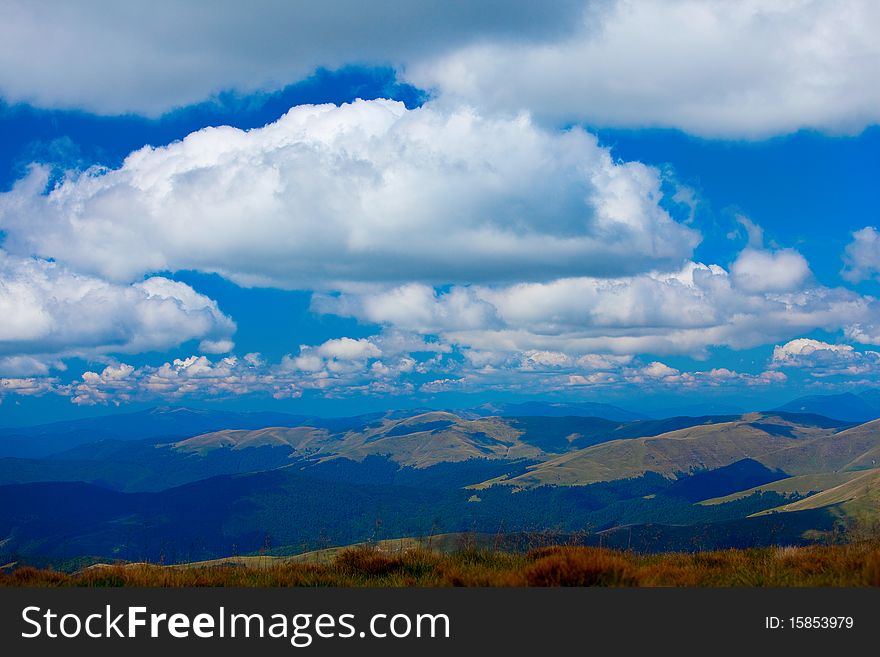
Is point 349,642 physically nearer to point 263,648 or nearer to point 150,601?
point 263,648

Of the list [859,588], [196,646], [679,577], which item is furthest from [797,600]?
[196,646]

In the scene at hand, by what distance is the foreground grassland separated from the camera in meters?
12.2

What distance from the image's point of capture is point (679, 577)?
43.9ft

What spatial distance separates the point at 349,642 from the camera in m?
9.94

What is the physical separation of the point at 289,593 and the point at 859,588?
32.3 feet

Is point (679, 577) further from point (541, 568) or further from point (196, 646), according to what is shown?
point (196, 646)

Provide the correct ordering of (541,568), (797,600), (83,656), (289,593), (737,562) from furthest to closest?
(737,562) → (541,568) → (289,593) → (797,600) → (83,656)

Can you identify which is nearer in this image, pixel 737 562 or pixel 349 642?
pixel 349 642

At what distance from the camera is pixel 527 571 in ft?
40.6

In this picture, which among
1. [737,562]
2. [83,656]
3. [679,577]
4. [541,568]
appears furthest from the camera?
[737,562]

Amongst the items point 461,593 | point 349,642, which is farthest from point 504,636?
point 349,642

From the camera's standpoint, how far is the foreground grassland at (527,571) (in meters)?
12.2

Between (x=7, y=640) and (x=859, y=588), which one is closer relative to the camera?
(x=7, y=640)

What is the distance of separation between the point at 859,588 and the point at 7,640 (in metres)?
14.1
